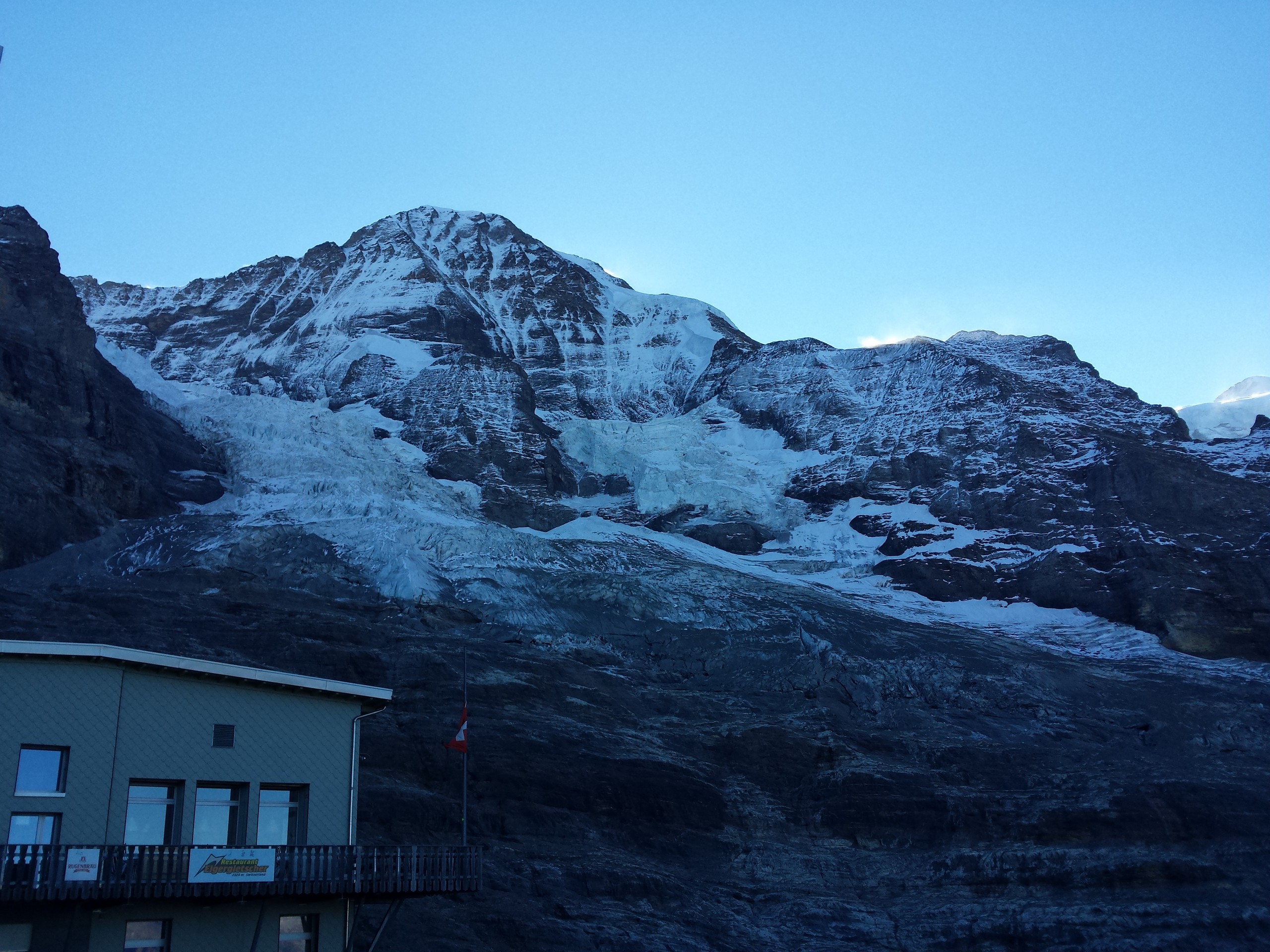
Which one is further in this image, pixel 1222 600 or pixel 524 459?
pixel 524 459

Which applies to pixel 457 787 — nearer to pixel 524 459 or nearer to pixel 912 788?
pixel 912 788

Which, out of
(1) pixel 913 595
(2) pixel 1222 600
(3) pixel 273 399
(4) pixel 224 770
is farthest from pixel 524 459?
(4) pixel 224 770

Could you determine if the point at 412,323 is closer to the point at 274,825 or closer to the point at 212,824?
the point at 274,825

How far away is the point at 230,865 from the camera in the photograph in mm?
24875

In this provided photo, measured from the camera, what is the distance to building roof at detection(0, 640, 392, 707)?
970 inches

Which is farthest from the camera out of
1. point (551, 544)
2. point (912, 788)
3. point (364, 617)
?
point (551, 544)

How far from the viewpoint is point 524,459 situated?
130 m

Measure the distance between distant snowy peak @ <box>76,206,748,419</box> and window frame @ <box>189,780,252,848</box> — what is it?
120m

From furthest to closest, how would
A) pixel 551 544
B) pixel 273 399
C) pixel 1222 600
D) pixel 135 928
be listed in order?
pixel 273 399 → pixel 1222 600 → pixel 551 544 → pixel 135 928

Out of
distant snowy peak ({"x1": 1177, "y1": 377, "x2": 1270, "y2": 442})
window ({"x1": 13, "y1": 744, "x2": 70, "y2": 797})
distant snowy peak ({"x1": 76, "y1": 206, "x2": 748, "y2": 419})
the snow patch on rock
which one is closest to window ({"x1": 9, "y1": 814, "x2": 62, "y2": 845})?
window ({"x1": 13, "y1": 744, "x2": 70, "y2": 797})

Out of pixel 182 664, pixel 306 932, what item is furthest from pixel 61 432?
pixel 306 932

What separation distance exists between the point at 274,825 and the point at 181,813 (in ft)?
7.14

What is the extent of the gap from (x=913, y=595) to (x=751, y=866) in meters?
50.6

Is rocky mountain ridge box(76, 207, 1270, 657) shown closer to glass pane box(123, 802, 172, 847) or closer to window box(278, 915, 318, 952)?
window box(278, 915, 318, 952)
